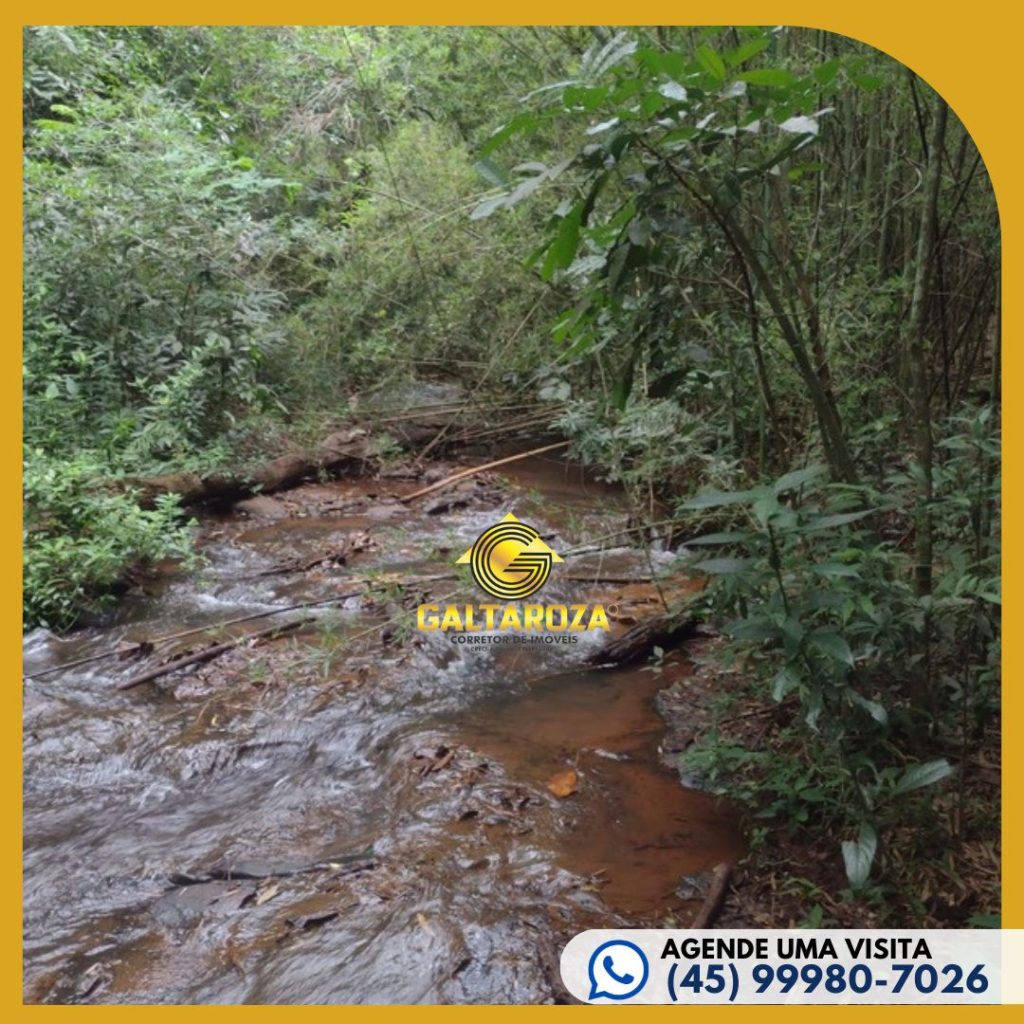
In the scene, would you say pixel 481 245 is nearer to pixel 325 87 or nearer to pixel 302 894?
pixel 325 87

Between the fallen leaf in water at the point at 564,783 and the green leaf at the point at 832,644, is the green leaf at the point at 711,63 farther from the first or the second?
the fallen leaf in water at the point at 564,783

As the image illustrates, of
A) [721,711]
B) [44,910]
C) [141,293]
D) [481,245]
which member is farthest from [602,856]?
[141,293]

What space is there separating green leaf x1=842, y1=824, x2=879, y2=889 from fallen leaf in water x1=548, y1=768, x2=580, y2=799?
0.67 meters

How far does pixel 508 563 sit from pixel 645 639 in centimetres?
72

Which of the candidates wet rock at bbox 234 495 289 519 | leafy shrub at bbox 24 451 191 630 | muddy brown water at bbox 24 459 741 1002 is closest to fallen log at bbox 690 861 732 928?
muddy brown water at bbox 24 459 741 1002

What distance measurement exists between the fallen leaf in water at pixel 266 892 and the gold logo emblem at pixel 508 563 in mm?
639

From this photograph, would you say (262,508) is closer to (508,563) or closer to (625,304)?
(508,563)

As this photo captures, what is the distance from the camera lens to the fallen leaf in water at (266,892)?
56.3 inches

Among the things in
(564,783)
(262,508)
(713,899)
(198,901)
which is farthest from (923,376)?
(262,508)

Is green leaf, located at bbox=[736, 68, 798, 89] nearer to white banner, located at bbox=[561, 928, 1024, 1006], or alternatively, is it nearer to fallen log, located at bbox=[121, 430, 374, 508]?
white banner, located at bbox=[561, 928, 1024, 1006]

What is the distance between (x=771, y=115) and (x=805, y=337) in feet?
1.65

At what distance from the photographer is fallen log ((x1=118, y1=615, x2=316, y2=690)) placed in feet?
7.47

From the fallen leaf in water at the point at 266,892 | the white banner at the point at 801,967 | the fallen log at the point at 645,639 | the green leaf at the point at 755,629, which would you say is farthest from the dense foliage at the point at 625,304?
the fallen leaf in water at the point at 266,892

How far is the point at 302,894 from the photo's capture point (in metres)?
1.45
